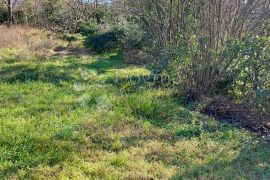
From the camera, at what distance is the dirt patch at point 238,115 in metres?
6.14

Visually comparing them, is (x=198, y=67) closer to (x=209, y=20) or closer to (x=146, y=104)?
(x=209, y=20)

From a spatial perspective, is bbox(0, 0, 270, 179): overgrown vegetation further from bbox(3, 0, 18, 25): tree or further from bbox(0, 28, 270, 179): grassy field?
bbox(3, 0, 18, 25): tree

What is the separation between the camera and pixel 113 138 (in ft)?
16.2

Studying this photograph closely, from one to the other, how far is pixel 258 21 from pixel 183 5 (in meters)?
1.79

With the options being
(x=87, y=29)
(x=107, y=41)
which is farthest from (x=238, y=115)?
(x=87, y=29)

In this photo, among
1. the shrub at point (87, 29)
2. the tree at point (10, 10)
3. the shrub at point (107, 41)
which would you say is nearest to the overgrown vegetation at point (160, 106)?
the shrub at point (107, 41)

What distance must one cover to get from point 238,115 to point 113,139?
2.74 metres

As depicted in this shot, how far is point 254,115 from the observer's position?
6266 millimetres

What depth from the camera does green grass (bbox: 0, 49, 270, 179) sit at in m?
4.11

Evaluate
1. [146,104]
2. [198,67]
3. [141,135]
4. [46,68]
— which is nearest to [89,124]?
[141,135]

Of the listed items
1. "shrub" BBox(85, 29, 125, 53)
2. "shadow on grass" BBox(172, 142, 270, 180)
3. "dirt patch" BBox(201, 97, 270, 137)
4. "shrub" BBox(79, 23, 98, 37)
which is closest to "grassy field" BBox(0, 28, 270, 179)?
"shadow on grass" BBox(172, 142, 270, 180)

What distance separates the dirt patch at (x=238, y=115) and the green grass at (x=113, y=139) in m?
0.43

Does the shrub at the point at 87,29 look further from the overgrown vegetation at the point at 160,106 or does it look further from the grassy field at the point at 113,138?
the grassy field at the point at 113,138

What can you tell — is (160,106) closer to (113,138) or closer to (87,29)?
(113,138)
